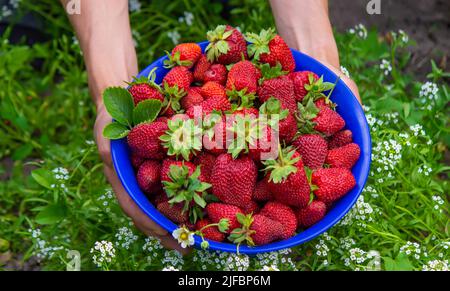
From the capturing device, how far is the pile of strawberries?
1.06m

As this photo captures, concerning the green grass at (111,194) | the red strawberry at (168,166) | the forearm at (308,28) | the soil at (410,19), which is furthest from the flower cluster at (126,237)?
the soil at (410,19)

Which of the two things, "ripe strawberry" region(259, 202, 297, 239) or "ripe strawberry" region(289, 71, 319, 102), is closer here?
"ripe strawberry" region(259, 202, 297, 239)

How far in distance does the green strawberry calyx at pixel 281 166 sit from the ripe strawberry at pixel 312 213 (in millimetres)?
93

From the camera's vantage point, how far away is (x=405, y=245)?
124 centimetres

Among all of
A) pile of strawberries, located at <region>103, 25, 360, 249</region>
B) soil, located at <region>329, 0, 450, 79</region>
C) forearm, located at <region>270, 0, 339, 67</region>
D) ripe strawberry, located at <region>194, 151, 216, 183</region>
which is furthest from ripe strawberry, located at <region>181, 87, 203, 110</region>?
soil, located at <region>329, 0, 450, 79</region>

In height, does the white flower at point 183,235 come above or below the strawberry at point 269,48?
below

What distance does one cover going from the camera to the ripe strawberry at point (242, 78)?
1.16 m

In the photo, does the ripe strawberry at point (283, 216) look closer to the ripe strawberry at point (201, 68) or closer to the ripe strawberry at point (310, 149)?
the ripe strawberry at point (310, 149)

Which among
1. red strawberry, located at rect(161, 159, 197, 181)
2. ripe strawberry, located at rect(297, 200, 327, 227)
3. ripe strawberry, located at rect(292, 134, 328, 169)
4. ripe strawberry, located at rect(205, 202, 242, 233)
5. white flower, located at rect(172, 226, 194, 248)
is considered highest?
red strawberry, located at rect(161, 159, 197, 181)

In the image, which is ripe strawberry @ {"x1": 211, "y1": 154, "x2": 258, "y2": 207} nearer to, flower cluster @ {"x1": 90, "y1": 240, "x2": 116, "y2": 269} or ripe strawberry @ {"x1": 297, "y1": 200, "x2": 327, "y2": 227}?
ripe strawberry @ {"x1": 297, "y1": 200, "x2": 327, "y2": 227}

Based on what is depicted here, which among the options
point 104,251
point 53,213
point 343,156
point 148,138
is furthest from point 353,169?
point 53,213

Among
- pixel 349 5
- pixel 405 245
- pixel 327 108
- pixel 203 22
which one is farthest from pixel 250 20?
pixel 405 245

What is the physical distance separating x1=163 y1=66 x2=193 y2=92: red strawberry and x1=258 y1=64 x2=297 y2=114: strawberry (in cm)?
14
